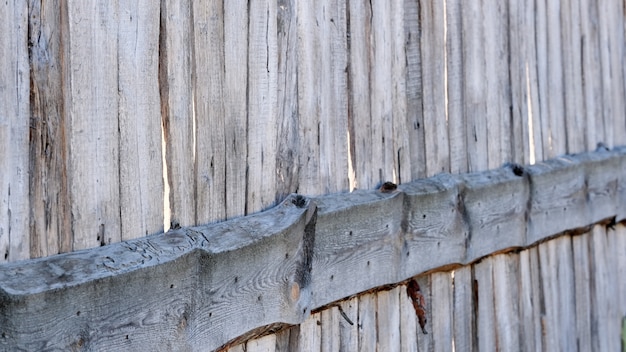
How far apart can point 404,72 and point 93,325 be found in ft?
5.51

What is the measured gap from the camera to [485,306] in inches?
140

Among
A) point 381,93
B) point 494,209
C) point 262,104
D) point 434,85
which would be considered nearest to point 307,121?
point 262,104

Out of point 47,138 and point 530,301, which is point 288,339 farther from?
point 530,301

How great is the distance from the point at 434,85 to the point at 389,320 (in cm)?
92

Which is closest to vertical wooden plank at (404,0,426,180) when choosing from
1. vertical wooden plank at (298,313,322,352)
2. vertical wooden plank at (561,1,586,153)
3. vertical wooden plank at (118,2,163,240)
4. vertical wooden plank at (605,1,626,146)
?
vertical wooden plank at (298,313,322,352)

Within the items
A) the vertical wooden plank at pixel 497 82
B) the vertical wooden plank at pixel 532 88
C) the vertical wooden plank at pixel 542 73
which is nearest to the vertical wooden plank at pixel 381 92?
the vertical wooden plank at pixel 497 82

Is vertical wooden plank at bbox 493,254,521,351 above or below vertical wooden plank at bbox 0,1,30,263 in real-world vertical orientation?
below

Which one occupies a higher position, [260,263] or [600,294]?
[260,263]

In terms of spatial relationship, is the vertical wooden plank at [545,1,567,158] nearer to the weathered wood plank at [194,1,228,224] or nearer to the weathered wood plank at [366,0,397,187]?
the weathered wood plank at [366,0,397,187]

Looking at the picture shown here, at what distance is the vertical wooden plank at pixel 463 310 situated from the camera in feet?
11.0

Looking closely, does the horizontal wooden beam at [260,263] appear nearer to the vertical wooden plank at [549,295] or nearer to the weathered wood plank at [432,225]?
the weathered wood plank at [432,225]

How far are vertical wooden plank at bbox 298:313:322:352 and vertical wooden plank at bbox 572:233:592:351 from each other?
84.7 inches

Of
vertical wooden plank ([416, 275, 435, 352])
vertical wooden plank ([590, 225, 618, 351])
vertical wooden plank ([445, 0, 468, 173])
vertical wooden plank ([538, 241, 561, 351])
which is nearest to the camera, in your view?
vertical wooden plank ([416, 275, 435, 352])

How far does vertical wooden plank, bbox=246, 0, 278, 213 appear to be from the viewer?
94.0 inches
